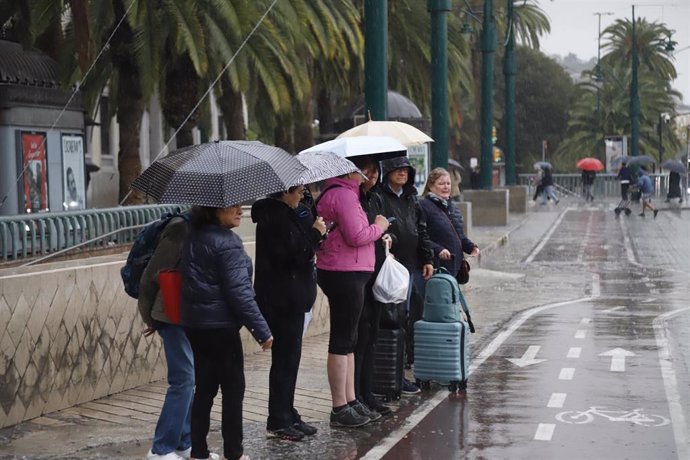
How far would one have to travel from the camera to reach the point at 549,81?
95938 millimetres

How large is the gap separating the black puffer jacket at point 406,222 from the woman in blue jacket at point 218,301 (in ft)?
8.54

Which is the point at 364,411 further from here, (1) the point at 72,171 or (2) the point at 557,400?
(1) the point at 72,171

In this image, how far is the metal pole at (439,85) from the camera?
2408 centimetres

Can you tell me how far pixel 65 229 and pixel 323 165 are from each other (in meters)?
4.72

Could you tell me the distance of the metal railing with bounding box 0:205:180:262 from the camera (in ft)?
38.1

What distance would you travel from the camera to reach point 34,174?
63.5ft

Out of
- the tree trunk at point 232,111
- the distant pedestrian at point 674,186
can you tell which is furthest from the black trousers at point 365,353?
the distant pedestrian at point 674,186

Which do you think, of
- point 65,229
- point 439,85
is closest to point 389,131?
point 65,229

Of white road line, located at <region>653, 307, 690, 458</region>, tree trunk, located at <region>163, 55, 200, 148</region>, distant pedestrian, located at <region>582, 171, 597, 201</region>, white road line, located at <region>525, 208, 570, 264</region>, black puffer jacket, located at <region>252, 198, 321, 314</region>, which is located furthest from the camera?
distant pedestrian, located at <region>582, 171, 597, 201</region>

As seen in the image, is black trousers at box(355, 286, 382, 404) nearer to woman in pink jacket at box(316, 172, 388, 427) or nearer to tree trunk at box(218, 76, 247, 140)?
woman in pink jacket at box(316, 172, 388, 427)

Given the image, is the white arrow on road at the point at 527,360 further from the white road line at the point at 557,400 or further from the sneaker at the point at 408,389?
the sneaker at the point at 408,389

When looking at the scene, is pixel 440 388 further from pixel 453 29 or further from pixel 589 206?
pixel 589 206

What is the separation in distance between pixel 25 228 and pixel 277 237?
4.19 m

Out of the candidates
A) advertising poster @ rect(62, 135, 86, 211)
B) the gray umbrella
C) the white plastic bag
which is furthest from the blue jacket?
advertising poster @ rect(62, 135, 86, 211)
